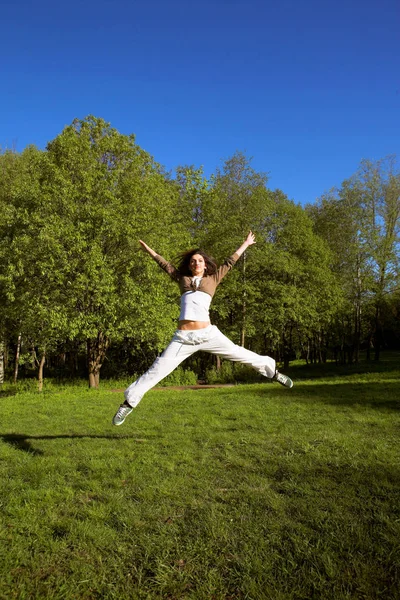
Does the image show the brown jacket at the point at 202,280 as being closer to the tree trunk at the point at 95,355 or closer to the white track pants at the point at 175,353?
the white track pants at the point at 175,353

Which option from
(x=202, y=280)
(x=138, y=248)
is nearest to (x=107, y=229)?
(x=138, y=248)

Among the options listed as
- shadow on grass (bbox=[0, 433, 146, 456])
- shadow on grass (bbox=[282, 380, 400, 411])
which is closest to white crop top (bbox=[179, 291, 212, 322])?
shadow on grass (bbox=[0, 433, 146, 456])

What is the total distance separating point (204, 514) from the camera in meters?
3.37

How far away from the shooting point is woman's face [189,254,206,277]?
5438 mm

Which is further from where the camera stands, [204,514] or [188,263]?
[188,263]

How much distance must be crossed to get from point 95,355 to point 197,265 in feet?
53.4

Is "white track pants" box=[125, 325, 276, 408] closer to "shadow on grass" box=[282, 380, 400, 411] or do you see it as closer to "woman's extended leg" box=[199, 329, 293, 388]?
"woman's extended leg" box=[199, 329, 293, 388]

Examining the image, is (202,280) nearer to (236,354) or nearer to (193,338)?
(193,338)

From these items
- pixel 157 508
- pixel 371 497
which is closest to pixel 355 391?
pixel 371 497

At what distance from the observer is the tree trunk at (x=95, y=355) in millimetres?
19758

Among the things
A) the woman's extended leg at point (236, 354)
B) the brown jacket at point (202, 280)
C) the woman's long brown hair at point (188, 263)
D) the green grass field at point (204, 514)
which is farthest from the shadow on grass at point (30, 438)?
the woman's long brown hair at point (188, 263)

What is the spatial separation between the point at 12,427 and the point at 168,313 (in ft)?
36.7

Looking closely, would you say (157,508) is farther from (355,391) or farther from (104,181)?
(104,181)

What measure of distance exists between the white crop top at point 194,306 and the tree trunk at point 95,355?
15.2 metres
